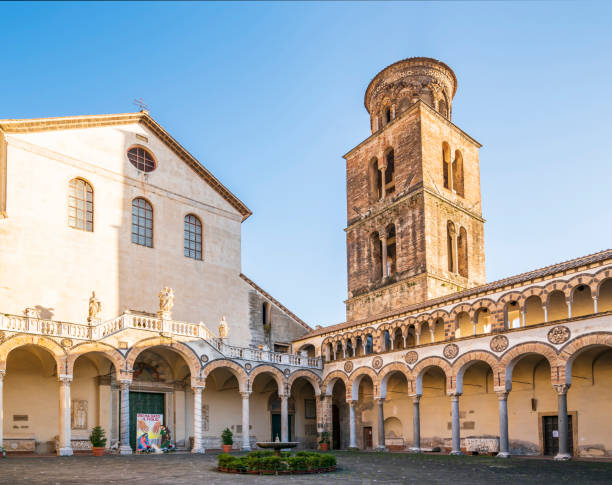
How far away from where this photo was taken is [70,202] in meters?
26.8

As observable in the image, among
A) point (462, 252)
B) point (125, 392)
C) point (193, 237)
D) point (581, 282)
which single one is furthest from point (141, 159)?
point (581, 282)

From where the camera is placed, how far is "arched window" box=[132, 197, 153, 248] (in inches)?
1141

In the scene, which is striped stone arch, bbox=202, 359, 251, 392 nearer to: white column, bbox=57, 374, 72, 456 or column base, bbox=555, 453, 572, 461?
white column, bbox=57, 374, 72, 456

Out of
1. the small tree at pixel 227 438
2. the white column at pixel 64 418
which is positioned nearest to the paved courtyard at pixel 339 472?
the white column at pixel 64 418

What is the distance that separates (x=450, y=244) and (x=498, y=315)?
12.8 metres

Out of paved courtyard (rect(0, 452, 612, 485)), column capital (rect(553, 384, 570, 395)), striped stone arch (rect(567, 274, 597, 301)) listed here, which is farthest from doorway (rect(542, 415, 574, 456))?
striped stone arch (rect(567, 274, 597, 301))

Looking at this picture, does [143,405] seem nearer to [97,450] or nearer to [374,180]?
[97,450]

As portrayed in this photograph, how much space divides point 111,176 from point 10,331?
34.5 ft

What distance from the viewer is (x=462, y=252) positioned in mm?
35250

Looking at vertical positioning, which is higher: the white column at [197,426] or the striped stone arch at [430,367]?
the striped stone arch at [430,367]

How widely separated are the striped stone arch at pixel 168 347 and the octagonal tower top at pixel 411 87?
20.5 m

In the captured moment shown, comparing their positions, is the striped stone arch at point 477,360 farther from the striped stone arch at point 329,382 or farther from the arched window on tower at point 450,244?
the arched window on tower at point 450,244

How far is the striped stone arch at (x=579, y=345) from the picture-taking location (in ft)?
61.7

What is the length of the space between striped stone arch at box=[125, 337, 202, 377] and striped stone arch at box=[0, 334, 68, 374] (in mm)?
2496
